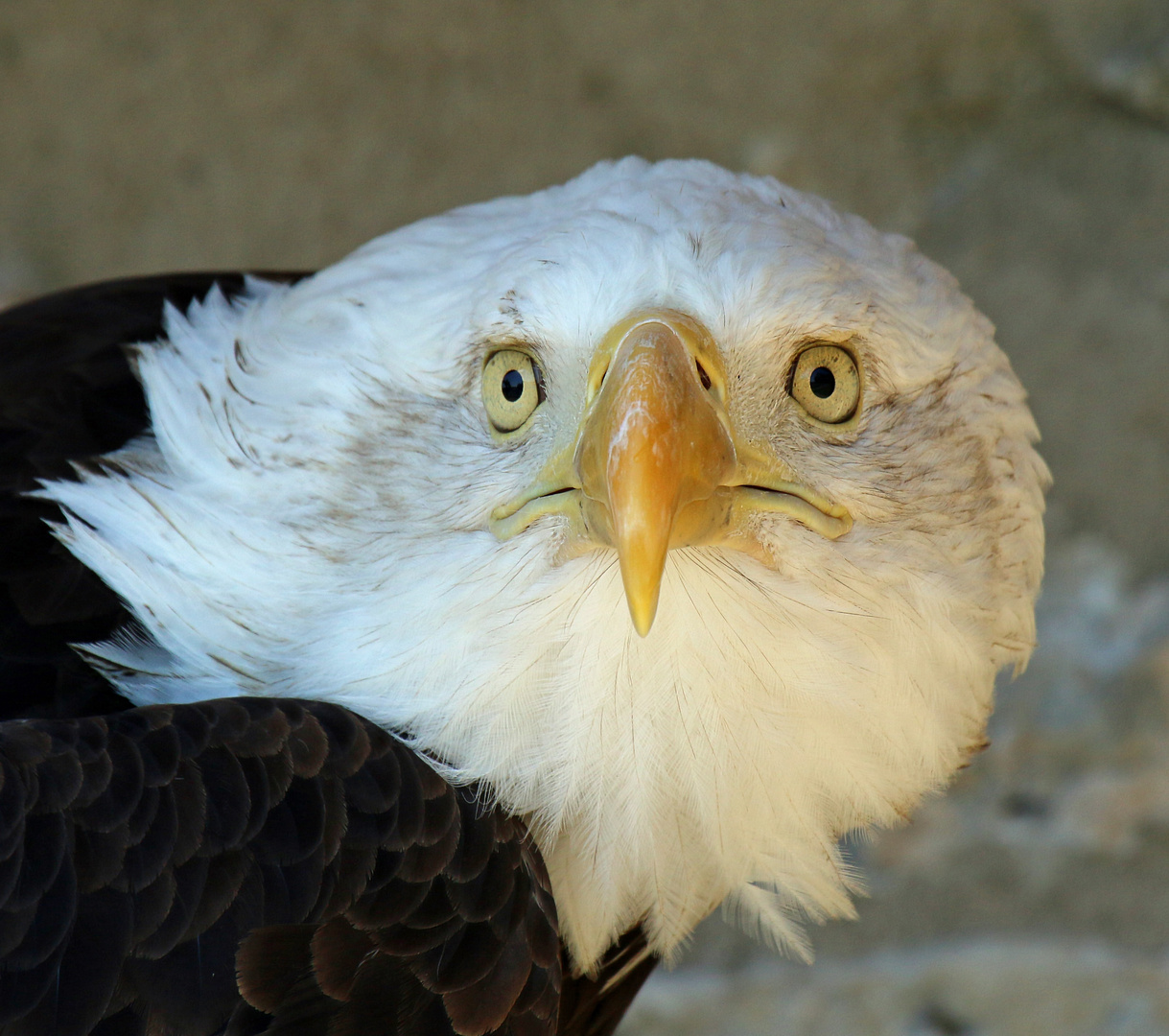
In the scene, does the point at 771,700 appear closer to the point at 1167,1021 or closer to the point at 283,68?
the point at 1167,1021

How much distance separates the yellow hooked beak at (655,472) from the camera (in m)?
1.02

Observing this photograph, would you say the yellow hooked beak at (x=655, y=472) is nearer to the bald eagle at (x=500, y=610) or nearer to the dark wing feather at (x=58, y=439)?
the bald eagle at (x=500, y=610)

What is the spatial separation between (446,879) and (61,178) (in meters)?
2.06

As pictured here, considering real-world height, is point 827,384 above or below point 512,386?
above

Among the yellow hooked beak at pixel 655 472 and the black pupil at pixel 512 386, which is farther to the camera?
the black pupil at pixel 512 386

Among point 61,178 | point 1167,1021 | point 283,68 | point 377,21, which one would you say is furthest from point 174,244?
point 1167,1021

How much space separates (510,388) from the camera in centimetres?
123

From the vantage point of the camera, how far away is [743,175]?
4.65ft

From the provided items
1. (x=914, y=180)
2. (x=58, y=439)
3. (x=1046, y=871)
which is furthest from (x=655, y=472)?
(x=1046, y=871)

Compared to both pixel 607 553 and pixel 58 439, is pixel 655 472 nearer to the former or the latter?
pixel 607 553

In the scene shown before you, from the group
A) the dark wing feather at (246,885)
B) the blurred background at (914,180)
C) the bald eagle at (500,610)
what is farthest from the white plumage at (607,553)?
the blurred background at (914,180)

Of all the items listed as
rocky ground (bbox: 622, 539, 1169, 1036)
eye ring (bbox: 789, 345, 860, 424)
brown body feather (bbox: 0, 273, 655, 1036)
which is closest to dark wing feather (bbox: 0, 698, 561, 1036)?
brown body feather (bbox: 0, 273, 655, 1036)

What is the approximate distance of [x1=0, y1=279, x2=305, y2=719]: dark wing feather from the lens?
1296mm

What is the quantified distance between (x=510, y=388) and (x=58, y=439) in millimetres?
572
